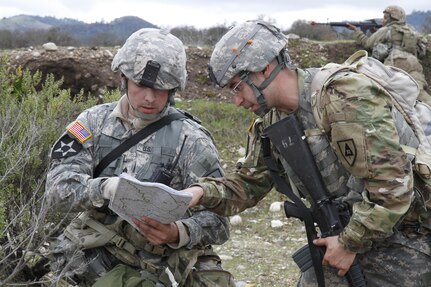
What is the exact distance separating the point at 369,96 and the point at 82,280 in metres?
1.68

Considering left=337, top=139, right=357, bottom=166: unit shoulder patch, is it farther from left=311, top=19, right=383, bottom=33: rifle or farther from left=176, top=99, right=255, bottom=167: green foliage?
left=311, top=19, right=383, bottom=33: rifle

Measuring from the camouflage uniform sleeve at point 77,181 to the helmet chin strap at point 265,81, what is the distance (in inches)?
30.6

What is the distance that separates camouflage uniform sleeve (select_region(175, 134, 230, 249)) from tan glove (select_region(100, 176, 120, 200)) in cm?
37

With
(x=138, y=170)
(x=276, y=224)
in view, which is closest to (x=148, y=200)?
(x=138, y=170)

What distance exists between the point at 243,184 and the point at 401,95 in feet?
2.57

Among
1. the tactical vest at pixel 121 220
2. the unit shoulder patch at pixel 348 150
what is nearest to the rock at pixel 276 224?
the tactical vest at pixel 121 220

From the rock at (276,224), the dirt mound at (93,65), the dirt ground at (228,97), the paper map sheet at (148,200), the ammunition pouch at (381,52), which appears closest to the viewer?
the paper map sheet at (148,200)

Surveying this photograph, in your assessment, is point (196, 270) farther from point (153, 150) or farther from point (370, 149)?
point (370, 149)

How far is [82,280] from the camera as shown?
11.0 feet

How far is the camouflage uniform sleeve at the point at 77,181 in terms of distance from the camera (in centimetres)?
300

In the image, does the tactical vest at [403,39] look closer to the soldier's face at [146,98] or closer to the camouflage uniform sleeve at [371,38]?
the camouflage uniform sleeve at [371,38]

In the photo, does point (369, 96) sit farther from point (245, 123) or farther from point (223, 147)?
point (245, 123)

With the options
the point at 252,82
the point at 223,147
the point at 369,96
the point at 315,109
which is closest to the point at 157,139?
the point at 252,82

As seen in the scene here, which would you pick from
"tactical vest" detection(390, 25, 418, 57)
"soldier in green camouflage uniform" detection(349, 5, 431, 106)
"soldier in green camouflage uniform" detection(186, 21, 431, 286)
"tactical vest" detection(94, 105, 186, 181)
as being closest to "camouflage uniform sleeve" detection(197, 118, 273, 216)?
"soldier in green camouflage uniform" detection(186, 21, 431, 286)
